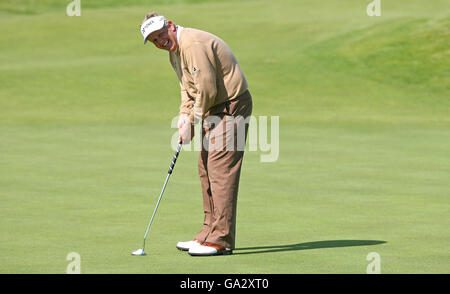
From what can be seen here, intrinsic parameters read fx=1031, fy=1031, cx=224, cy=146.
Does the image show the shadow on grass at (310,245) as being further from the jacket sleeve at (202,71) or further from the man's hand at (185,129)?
the jacket sleeve at (202,71)

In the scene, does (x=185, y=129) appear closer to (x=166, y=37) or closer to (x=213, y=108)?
(x=213, y=108)

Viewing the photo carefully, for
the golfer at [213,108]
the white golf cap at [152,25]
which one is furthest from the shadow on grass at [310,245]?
the white golf cap at [152,25]

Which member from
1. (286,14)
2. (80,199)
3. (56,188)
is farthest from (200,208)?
(286,14)

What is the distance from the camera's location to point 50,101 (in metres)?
22.5

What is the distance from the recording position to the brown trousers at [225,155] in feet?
26.1

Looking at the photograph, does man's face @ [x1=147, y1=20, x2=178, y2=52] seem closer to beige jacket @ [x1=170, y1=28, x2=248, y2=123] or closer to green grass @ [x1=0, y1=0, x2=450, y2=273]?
beige jacket @ [x1=170, y1=28, x2=248, y2=123]

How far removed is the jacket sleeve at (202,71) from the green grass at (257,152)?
1.20m

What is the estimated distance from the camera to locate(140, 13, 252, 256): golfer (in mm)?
7695

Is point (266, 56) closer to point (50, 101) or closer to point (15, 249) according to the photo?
point (50, 101)

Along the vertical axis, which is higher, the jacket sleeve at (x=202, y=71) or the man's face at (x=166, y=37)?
the man's face at (x=166, y=37)

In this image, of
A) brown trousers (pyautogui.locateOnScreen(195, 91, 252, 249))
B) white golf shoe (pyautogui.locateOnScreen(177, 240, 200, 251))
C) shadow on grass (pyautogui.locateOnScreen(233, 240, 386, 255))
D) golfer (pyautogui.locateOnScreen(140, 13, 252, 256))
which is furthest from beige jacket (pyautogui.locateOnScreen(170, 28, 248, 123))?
shadow on grass (pyautogui.locateOnScreen(233, 240, 386, 255))

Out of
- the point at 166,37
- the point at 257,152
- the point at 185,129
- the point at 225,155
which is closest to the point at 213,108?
the point at 185,129

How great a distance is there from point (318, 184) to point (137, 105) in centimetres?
1081

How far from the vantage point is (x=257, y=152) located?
15297 mm
